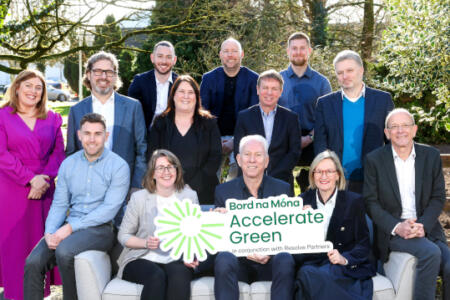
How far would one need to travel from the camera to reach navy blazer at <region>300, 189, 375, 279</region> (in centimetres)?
369

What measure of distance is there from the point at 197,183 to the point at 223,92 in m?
1.15

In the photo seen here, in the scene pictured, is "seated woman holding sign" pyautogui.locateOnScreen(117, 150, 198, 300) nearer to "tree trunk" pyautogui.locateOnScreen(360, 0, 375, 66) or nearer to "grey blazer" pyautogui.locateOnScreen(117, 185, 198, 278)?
"grey blazer" pyautogui.locateOnScreen(117, 185, 198, 278)

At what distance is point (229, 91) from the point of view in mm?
5215

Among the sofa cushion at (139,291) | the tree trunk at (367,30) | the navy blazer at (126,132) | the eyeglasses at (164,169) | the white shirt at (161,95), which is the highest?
the tree trunk at (367,30)

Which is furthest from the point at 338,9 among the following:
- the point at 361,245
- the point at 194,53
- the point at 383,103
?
the point at 361,245

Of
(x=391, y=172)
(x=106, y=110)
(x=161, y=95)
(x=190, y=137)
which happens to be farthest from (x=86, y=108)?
(x=391, y=172)

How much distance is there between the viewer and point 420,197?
4.04m

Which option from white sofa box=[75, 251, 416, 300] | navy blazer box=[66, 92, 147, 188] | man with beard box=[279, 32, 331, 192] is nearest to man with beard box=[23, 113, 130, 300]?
white sofa box=[75, 251, 416, 300]

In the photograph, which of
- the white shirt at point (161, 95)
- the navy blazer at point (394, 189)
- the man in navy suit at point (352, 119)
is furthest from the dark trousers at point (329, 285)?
the white shirt at point (161, 95)

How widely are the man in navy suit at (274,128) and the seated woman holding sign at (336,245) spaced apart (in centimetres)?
70

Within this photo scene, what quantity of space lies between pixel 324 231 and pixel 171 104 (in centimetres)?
181

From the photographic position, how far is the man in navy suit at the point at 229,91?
519 centimetres

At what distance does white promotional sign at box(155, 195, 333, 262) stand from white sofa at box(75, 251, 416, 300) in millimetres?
259

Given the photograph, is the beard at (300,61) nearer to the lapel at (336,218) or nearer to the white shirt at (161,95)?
the white shirt at (161,95)
